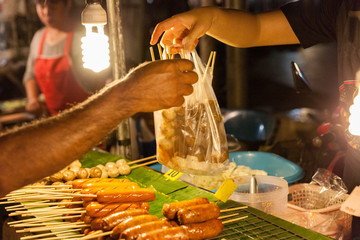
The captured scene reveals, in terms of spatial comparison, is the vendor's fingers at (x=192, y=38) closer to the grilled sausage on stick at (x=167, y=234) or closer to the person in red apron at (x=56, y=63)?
the grilled sausage on stick at (x=167, y=234)

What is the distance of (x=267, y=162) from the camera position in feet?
14.0

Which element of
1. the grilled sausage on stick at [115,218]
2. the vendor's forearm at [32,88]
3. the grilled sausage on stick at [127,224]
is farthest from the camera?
the vendor's forearm at [32,88]

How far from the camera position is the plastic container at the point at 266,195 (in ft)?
8.68

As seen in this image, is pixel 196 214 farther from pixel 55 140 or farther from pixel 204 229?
pixel 55 140

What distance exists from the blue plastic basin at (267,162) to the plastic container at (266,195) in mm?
1156

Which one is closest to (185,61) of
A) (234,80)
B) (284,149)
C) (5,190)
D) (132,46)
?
(5,190)

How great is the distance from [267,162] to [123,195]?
2.23 meters

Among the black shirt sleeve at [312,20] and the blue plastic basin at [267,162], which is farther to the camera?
the blue plastic basin at [267,162]

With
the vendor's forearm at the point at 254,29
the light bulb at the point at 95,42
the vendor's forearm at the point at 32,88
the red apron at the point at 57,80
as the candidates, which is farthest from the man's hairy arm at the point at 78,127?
the vendor's forearm at the point at 32,88

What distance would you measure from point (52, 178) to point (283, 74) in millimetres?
15171

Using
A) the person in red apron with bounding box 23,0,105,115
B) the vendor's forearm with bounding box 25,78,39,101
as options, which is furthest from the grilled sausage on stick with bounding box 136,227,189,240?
the vendor's forearm with bounding box 25,78,39,101

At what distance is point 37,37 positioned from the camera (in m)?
7.83

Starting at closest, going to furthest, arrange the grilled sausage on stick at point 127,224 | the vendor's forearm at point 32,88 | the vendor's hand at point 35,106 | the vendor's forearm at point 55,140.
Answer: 1. the vendor's forearm at point 55,140
2. the grilled sausage on stick at point 127,224
3. the vendor's forearm at point 32,88
4. the vendor's hand at point 35,106

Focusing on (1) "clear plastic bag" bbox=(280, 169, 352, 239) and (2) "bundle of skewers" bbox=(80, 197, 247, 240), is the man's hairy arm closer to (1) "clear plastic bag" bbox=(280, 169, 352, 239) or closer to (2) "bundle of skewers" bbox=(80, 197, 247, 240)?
(2) "bundle of skewers" bbox=(80, 197, 247, 240)
